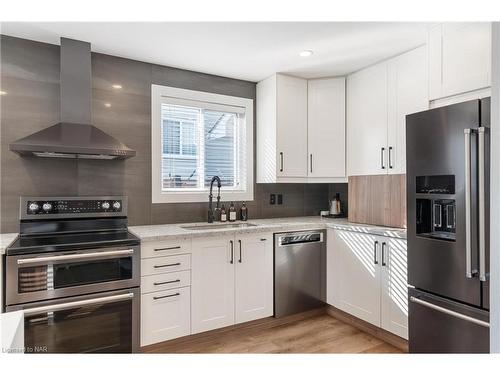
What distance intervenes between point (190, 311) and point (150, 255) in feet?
1.82

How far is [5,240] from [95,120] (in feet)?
3.66

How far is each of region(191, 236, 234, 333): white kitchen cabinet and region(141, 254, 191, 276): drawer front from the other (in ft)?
0.21

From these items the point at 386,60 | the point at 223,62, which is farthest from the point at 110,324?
the point at 386,60

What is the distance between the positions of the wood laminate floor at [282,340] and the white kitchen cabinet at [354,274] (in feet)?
0.61

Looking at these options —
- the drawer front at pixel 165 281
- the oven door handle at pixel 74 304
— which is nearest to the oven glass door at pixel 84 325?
the oven door handle at pixel 74 304

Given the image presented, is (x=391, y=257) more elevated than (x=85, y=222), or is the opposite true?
(x=85, y=222)

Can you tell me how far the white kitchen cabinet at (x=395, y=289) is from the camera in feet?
7.81

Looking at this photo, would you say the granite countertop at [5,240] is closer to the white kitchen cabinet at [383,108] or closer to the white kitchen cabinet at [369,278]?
the white kitchen cabinet at [369,278]

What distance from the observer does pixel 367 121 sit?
3.00 meters

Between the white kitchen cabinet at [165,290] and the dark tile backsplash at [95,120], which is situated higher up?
the dark tile backsplash at [95,120]

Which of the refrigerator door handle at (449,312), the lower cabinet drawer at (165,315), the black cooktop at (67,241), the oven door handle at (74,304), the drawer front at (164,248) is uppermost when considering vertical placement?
the black cooktop at (67,241)

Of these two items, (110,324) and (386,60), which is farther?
(386,60)

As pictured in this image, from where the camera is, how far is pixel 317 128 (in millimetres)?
3328

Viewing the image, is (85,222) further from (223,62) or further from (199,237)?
(223,62)
